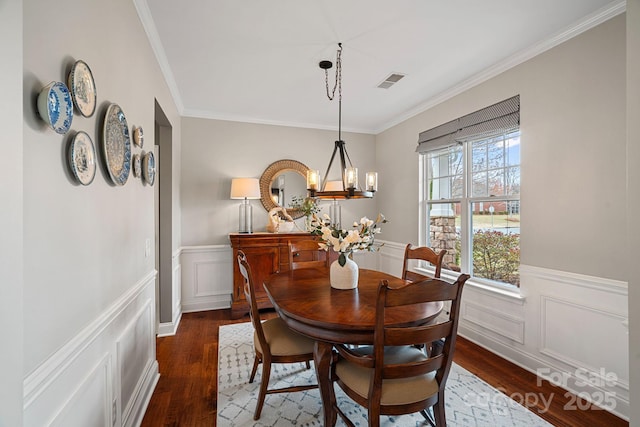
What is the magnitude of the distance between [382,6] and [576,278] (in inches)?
94.5

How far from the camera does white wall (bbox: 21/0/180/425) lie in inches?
36.4

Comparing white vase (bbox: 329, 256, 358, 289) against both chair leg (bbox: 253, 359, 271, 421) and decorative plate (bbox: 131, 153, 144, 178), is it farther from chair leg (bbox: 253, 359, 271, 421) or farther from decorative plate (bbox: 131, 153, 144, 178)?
decorative plate (bbox: 131, 153, 144, 178)

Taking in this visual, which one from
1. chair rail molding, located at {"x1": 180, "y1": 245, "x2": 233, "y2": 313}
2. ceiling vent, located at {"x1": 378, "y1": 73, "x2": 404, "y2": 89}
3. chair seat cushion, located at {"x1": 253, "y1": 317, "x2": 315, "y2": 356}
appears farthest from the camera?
chair rail molding, located at {"x1": 180, "y1": 245, "x2": 233, "y2": 313}

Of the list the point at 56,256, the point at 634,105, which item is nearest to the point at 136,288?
the point at 56,256

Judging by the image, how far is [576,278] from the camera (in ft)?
7.43

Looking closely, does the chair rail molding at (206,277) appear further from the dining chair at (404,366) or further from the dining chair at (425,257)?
the dining chair at (404,366)

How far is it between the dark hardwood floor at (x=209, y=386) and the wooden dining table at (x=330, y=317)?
0.87 metres

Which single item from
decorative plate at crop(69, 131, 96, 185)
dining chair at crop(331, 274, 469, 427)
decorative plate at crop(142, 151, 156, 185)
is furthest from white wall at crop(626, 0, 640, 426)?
decorative plate at crop(142, 151, 156, 185)

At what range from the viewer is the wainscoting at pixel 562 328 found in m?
2.04

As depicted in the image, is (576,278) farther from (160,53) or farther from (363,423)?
(160,53)

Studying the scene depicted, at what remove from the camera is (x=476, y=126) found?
308cm

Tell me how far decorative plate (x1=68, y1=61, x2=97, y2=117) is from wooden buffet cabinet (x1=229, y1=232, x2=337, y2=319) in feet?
8.78

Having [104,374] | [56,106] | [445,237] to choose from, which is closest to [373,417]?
[104,374]

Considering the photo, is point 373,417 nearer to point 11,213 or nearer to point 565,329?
point 11,213
